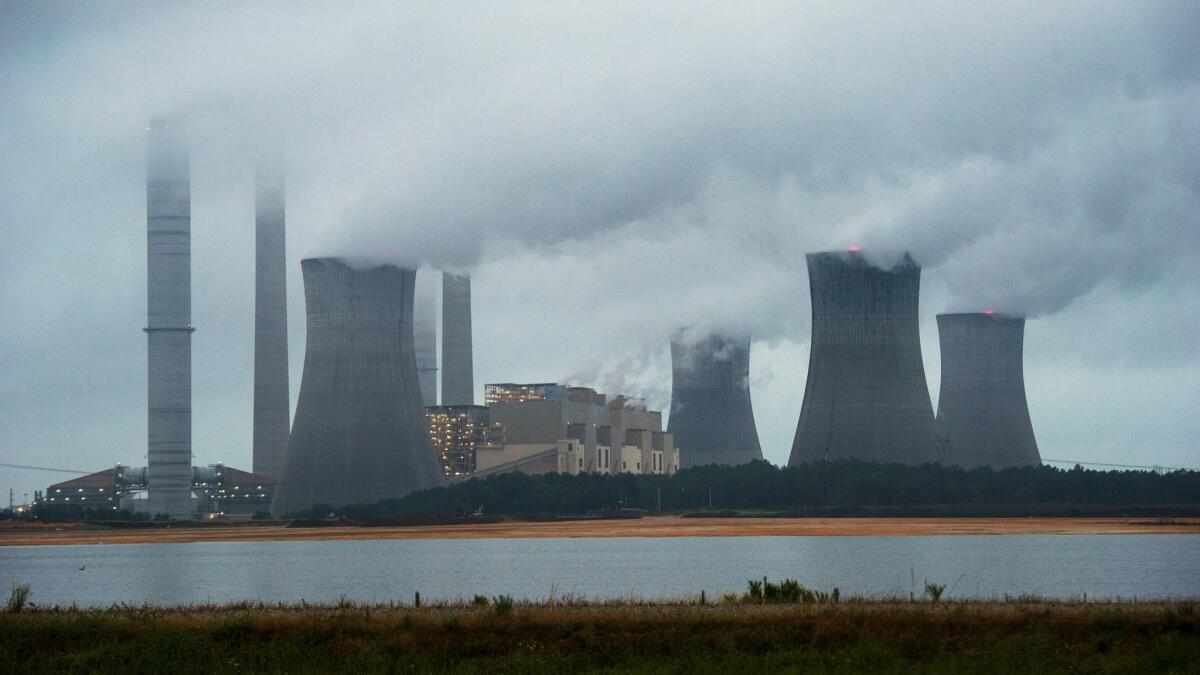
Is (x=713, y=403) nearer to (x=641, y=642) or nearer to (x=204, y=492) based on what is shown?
(x=204, y=492)

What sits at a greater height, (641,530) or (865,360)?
(865,360)

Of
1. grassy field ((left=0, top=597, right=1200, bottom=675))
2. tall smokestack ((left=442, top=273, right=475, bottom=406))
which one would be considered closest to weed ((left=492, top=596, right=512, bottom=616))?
grassy field ((left=0, top=597, right=1200, bottom=675))

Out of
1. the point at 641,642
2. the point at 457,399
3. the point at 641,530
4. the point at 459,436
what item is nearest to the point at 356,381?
the point at 641,530

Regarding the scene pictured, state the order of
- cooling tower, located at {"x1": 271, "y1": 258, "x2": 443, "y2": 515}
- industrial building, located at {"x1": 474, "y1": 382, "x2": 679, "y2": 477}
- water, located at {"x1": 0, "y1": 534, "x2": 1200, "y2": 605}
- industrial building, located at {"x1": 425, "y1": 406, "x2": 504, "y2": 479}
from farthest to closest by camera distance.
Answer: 1. industrial building, located at {"x1": 425, "y1": 406, "x2": 504, "y2": 479}
2. industrial building, located at {"x1": 474, "y1": 382, "x2": 679, "y2": 477}
3. cooling tower, located at {"x1": 271, "y1": 258, "x2": 443, "y2": 515}
4. water, located at {"x1": 0, "y1": 534, "x2": 1200, "y2": 605}

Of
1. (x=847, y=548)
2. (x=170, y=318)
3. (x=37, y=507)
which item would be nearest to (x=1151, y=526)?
(x=847, y=548)

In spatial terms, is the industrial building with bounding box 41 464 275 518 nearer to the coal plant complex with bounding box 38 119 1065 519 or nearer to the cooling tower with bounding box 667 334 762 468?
the coal plant complex with bounding box 38 119 1065 519

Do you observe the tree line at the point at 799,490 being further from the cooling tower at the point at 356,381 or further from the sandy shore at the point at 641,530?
the cooling tower at the point at 356,381
